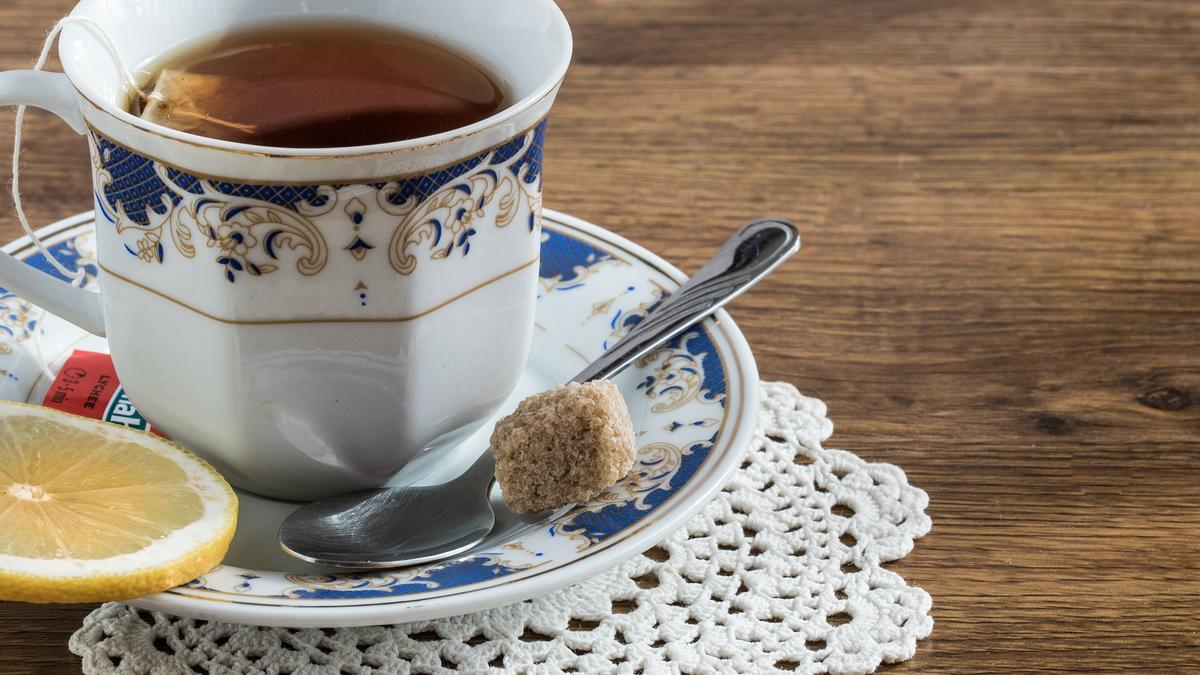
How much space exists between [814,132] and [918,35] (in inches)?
16.9

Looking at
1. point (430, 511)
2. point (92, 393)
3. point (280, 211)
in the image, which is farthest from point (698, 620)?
point (92, 393)

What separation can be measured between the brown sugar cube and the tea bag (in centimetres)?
33

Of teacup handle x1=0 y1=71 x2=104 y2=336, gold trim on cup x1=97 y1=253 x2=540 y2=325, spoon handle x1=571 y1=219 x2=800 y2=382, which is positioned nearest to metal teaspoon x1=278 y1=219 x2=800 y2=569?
spoon handle x1=571 y1=219 x2=800 y2=382

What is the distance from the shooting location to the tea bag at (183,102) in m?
1.02

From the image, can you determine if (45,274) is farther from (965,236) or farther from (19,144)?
(965,236)

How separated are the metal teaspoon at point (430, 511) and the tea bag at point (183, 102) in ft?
1.04

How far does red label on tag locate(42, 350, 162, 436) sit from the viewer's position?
1161mm

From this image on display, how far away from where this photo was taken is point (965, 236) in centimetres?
165

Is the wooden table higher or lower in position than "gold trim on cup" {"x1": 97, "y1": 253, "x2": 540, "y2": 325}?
lower

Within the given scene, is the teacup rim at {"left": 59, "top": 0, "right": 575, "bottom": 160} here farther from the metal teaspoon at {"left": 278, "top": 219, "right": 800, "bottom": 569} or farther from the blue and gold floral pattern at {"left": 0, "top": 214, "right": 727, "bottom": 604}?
the metal teaspoon at {"left": 278, "top": 219, "right": 800, "bottom": 569}

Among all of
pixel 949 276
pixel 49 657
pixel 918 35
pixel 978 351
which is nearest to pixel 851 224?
pixel 949 276

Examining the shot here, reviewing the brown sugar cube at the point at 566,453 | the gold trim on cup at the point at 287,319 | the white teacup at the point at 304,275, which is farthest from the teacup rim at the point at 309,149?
the brown sugar cube at the point at 566,453

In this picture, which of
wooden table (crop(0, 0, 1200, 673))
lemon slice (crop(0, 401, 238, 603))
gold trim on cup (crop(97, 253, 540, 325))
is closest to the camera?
lemon slice (crop(0, 401, 238, 603))

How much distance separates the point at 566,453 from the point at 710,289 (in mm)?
313
